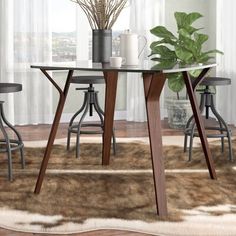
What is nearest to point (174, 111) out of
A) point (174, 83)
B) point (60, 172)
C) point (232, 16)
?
point (174, 83)

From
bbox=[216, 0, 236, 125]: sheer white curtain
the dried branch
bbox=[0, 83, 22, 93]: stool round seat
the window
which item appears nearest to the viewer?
the dried branch

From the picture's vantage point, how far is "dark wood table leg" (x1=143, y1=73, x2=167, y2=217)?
2.97 m

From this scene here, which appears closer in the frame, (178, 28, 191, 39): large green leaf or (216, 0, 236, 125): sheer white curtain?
(178, 28, 191, 39): large green leaf

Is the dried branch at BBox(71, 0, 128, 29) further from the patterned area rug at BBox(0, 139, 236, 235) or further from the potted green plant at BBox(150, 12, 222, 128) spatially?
the potted green plant at BBox(150, 12, 222, 128)

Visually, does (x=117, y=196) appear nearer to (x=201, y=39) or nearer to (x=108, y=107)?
(x=108, y=107)

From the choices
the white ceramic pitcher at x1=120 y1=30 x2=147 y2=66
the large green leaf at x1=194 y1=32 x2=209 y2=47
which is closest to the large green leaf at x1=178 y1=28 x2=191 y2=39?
the large green leaf at x1=194 y1=32 x2=209 y2=47

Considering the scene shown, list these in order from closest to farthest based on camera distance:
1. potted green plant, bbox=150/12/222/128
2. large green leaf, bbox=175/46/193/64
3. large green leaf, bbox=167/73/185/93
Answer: large green leaf, bbox=175/46/193/64 → potted green plant, bbox=150/12/222/128 → large green leaf, bbox=167/73/185/93

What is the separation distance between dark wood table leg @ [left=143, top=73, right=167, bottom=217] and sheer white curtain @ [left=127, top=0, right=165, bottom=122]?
10.3 feet

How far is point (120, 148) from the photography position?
4.68 m

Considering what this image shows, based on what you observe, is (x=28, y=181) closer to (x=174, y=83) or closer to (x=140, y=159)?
(x=140, y=159)

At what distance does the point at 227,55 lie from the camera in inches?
238

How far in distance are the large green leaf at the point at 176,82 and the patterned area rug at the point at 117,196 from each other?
1.14 meters

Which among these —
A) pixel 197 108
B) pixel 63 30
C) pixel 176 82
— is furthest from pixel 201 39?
pixel 197 108

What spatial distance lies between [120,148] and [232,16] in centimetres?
216
